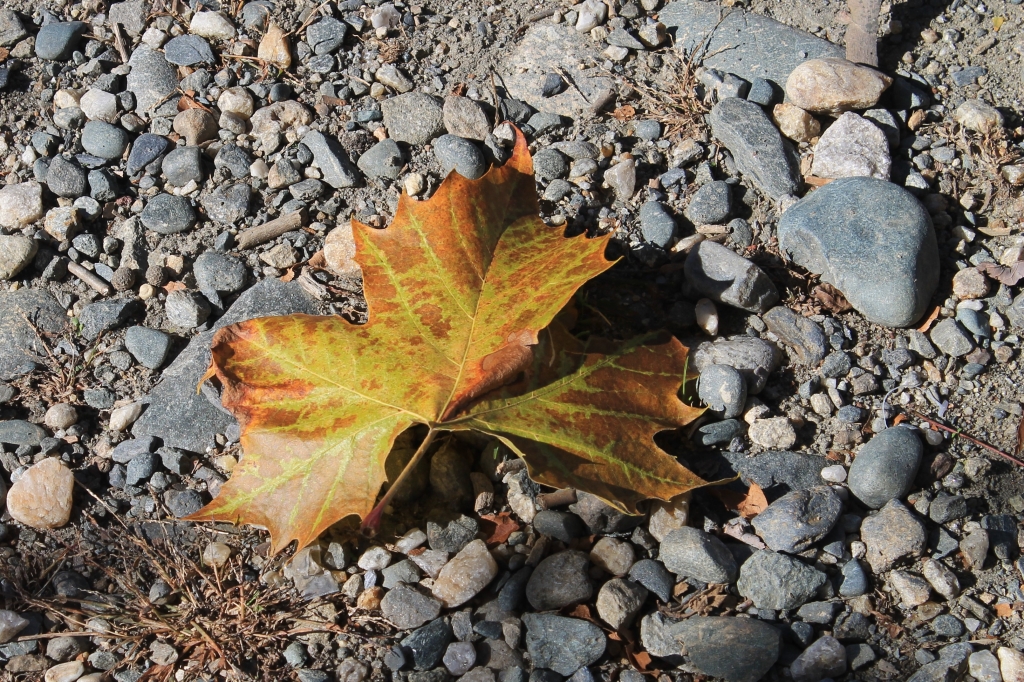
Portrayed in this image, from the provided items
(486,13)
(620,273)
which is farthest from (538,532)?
(486,13)

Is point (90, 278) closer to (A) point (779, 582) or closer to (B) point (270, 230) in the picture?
(B) point (270, 230)

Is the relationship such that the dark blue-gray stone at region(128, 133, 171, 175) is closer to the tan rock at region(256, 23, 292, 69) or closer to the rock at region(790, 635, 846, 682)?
the tan rock at region(256, 23, 292, 69)

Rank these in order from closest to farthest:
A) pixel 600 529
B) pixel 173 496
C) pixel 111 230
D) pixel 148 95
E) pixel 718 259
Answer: pixel 600 529 → pixel 173 496 → pixel 718 259 → pixel 111 230 → pixel 148 95

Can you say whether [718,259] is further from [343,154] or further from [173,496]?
[173,496]

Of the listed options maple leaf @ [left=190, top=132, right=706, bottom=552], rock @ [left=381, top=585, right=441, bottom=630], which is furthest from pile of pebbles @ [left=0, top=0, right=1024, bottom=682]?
maple leaf @ [left=190, top=132, right=706, bottom=552]

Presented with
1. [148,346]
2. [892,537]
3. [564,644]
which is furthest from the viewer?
[148,346]

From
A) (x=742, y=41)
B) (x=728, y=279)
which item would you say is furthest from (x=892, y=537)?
(x=742, y=41)

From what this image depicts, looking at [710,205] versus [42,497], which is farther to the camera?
[710,205]
